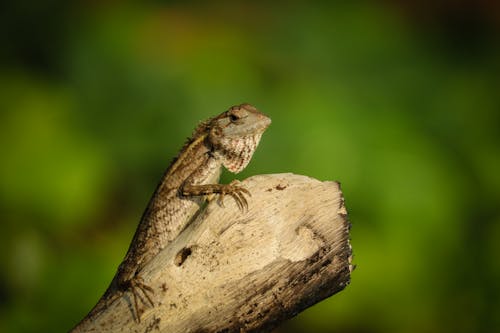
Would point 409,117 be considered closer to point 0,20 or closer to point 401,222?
point 401,222

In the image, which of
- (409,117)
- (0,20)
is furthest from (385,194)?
(0,20)

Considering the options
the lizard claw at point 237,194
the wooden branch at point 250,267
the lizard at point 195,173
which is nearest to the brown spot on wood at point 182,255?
the wooden branch at point 250,267

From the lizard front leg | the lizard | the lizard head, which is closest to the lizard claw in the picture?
the lizard front leg

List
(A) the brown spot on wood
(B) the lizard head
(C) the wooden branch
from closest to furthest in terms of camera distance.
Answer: (C) the wooden branch → (A) the brown spot on wood → (B) the lizard head

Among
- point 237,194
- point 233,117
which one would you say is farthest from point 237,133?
point 237,194

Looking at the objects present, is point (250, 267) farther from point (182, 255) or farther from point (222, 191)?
point (222, 191)

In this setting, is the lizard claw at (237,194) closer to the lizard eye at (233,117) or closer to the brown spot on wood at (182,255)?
the brown spot on wood at (182,255)

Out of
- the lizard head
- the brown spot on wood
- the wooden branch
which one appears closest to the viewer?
the wooden branch

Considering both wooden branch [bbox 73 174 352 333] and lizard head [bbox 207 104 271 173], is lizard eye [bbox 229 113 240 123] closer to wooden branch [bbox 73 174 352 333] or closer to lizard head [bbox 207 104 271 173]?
lizard head [bbox 207 104 271 173]
